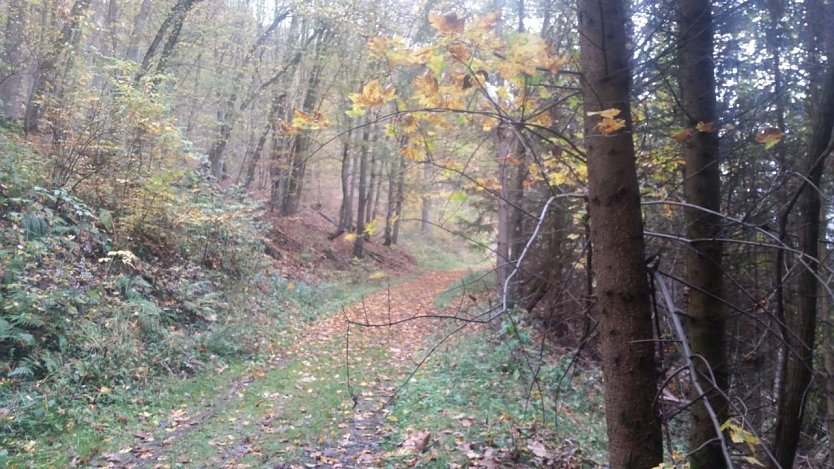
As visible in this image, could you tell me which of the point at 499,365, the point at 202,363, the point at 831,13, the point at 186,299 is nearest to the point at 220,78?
the point at 186,299

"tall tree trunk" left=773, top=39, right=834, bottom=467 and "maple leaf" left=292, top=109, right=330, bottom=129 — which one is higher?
"maple leaf" left=292, top=109, right=330, bottom=129

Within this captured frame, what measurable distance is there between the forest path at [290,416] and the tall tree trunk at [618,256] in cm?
147

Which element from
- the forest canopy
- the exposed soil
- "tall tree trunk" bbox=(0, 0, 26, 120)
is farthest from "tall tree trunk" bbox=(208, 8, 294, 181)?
"tall tree trunk" bbox=(0, 0, 26, 120)

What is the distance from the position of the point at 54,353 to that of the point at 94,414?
3.79 ft

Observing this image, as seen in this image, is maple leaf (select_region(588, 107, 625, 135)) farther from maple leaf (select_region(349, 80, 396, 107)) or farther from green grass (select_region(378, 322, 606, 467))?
green grass (select_region(378, 322, 606, 467))

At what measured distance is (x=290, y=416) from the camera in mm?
6605

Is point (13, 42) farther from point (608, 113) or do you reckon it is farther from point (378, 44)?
point (608, 113)

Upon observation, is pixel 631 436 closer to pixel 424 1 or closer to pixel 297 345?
pixel 297 345

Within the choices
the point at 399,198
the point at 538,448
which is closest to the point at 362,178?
the point at 399,198

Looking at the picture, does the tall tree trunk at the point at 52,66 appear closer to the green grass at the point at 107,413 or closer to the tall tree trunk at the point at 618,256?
the green grass at the point at 107,413

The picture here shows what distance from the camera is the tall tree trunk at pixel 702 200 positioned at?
3.13 meters

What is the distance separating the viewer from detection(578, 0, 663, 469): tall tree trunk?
2.29m

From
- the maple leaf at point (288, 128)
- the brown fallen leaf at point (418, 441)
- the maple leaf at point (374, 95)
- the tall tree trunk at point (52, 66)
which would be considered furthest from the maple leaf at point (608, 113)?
the tall tree trunk at point (52, 66)

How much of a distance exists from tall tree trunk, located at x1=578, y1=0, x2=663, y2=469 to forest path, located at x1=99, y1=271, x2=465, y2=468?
4.82 ft
